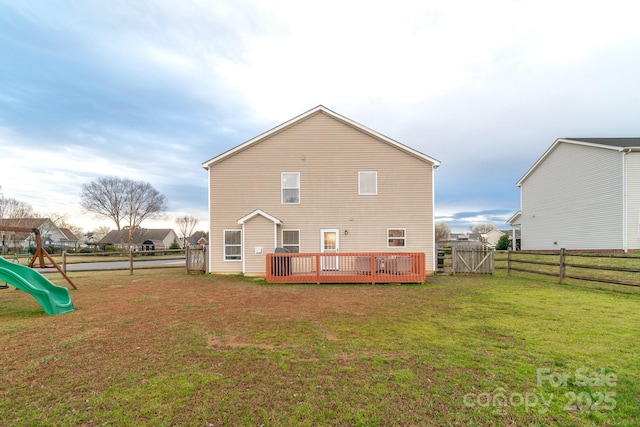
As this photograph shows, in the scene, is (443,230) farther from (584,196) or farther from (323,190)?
(323,190)

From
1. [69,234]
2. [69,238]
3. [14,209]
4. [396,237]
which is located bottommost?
[69,238]

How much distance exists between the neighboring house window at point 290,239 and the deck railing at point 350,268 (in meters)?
2.13

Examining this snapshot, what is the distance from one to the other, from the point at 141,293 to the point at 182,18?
10584 mm

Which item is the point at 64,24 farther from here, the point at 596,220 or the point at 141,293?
the point at 596,220

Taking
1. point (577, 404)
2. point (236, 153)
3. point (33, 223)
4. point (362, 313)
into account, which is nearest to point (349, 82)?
point (236, 153)

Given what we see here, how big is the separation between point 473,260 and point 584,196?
13.1m

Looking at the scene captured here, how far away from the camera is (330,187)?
14.4 m

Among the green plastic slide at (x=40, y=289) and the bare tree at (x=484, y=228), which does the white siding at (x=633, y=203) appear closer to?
the green plastic slide at (x=40, y=289)

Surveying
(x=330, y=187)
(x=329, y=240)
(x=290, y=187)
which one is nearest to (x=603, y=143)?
(x=330, y=187)

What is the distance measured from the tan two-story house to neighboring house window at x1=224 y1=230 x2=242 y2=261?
0.05 m

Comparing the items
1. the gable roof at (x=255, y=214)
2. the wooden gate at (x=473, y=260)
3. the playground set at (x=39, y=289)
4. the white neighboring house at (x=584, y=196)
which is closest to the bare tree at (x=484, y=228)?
the white neighboring house at (x=584, y=196)

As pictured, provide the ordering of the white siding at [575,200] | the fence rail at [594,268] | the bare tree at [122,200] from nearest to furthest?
the fence rail at [594,268], the white siding at [575,200], the bare tree at [122,200]

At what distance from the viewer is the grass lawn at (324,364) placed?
271cm

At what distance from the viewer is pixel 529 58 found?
14102mm
